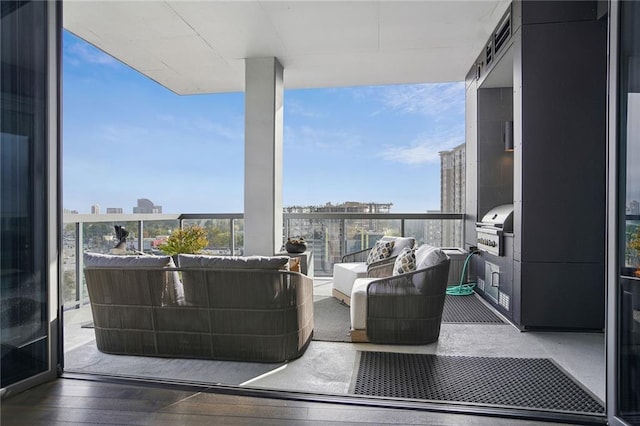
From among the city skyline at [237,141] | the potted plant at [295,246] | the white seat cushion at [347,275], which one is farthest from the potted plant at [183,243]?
the white seat cushion at [347,275]

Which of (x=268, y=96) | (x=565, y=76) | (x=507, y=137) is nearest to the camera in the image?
(x=565, y=76)

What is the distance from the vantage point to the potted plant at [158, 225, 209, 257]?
3.69 meters

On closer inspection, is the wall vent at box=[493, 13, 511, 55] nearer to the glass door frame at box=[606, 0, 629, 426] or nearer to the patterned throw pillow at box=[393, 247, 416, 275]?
the glass door frame at box=[606, 0, 629, 426]

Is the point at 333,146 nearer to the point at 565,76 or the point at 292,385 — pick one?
the point at 565,76

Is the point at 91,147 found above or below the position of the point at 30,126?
above

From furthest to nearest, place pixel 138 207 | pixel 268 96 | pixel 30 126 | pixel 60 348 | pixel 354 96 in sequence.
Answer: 1. pixel 354 96
2. pixel 138 207
3. pixel 268 96
4. pixel 60 348
5. pixel 30 126

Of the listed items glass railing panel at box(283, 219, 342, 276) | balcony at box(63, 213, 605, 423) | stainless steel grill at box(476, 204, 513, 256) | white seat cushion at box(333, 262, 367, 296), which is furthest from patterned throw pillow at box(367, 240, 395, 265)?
glass railing panel at box(283, 219, 342, 276)

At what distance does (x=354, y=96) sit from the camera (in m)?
6.84

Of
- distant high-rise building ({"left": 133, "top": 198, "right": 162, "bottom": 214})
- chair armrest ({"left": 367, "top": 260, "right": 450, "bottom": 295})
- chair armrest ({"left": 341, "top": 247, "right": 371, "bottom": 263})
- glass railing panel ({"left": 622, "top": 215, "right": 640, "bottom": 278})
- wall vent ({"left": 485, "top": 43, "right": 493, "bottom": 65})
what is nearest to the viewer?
glass railing panel ({"left": 622, "top": 215, "right": 640, "bottom": 278})

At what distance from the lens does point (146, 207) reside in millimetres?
5480

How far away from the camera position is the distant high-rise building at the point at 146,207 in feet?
17.2

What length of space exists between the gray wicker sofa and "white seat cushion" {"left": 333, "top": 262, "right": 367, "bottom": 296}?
4.77ft

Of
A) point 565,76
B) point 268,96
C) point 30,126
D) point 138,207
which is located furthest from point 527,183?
point 138,207

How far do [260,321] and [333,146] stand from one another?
498cm
